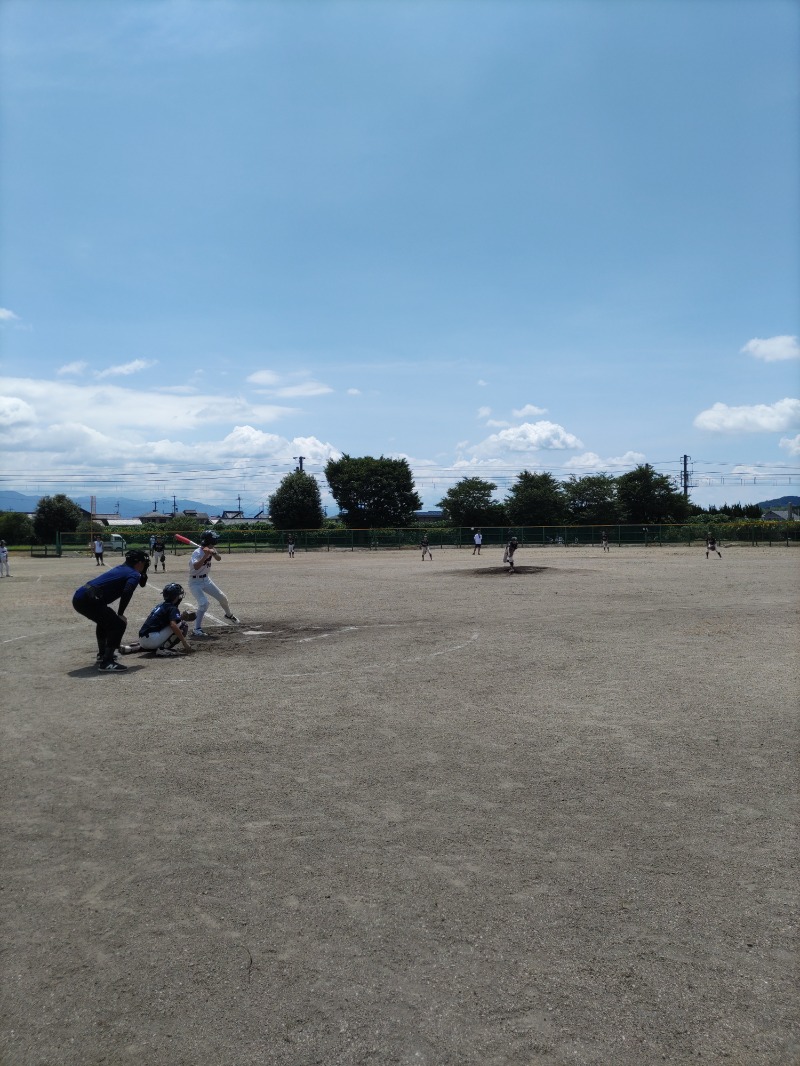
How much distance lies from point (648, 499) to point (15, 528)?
6709 centimetres

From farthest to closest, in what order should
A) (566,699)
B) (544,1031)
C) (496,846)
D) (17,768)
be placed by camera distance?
(566,699), (17,768), (496,846), (544,1031)

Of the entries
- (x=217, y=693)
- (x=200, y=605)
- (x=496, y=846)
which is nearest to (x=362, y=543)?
(x=200, y=605)

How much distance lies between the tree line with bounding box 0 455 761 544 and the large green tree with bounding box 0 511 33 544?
7.73ft

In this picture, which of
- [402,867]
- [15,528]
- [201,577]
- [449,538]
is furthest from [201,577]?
[15,528]

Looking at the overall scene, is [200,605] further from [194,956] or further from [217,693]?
[194,956]

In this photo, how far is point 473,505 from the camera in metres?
85.2

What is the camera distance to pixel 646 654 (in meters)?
10.3

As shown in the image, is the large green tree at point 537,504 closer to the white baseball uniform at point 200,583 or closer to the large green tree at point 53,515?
the large green tree at point 53,515

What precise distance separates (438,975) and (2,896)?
2373 millimetres

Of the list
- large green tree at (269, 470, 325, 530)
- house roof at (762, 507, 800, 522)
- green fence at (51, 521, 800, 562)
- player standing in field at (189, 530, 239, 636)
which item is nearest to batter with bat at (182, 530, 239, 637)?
player standing in field at (189, 530, 239, 636)

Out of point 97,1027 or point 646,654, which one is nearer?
point 97,1027

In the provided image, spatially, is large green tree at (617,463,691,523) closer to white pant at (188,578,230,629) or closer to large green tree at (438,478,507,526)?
large green tree at (438,478,507,526)

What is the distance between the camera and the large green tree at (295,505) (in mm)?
86500

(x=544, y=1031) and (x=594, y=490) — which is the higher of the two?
(x=594, y=490)
